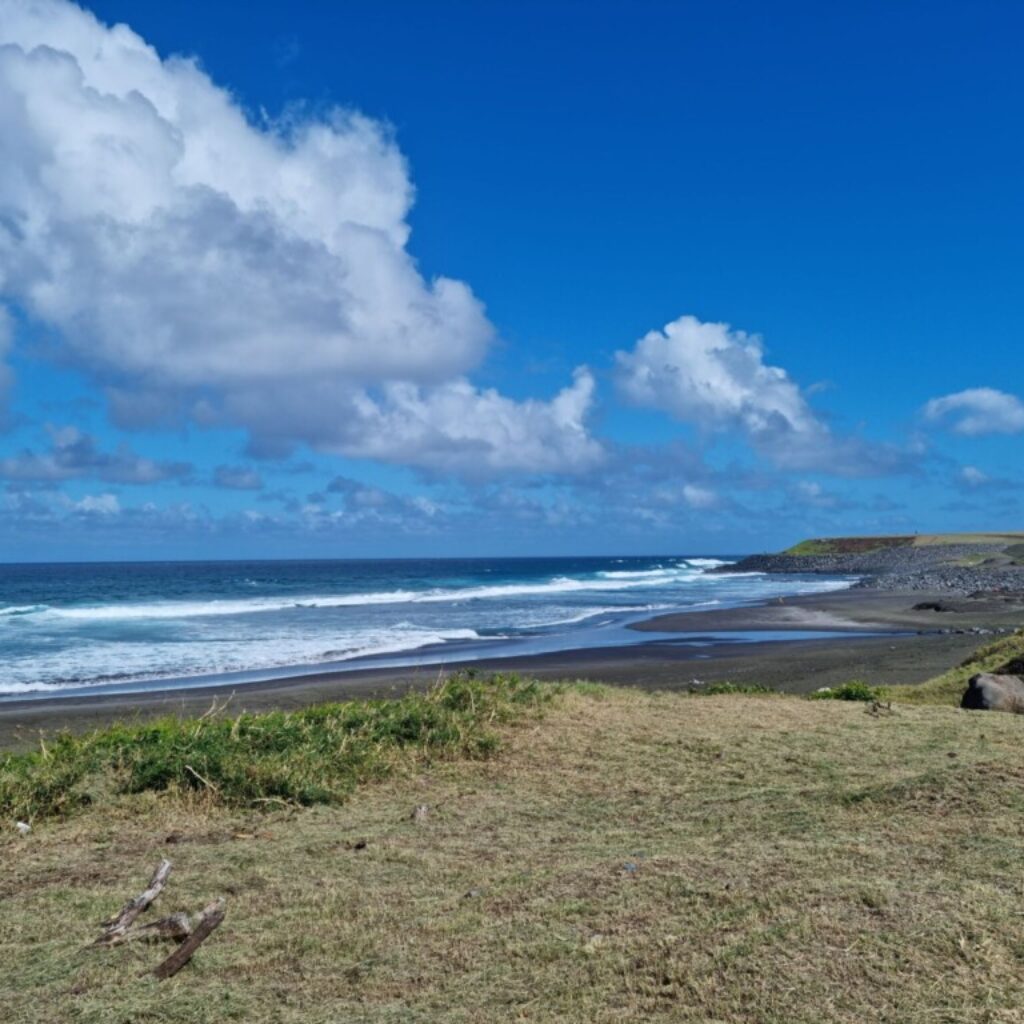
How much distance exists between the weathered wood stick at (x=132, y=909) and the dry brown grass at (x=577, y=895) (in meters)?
0.14

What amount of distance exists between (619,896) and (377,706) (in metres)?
5.99

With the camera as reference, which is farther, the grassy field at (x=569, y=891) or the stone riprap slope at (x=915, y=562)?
the stone riprap slope at (x=915, y=562)

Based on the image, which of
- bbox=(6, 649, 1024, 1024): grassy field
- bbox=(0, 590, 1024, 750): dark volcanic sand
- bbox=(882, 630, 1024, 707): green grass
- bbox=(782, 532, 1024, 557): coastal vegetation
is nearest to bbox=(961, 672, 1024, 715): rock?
bbox=(882, 630, 1024, 707): green grass

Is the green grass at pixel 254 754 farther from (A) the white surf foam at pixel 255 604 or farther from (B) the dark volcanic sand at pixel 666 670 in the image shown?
(A) the white surf foam at pixel 255 604

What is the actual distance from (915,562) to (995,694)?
84.1 metres

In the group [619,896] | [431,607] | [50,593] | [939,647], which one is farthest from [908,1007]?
[50,593]

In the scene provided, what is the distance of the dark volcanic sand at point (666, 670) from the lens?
62.6 feet

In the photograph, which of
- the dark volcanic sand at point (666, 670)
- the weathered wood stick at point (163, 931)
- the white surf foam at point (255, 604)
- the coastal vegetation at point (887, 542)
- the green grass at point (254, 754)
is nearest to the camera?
the weathered wood stick at point (163, 931)

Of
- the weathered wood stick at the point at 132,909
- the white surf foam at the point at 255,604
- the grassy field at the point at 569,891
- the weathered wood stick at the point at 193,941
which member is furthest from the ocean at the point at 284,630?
the weathered wood stick at the point at 193,941

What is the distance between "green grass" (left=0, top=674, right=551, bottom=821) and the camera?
8.55 meters

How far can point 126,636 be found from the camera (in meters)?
37.4

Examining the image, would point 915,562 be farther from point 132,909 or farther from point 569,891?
point 132,909

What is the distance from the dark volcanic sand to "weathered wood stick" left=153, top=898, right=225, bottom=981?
Result: 924cm

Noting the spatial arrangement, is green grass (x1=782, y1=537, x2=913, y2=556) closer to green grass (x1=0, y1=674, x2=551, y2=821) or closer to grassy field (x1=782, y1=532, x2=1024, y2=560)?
grassy field (x1=782, y1=532, x2=1024, y2=560)
